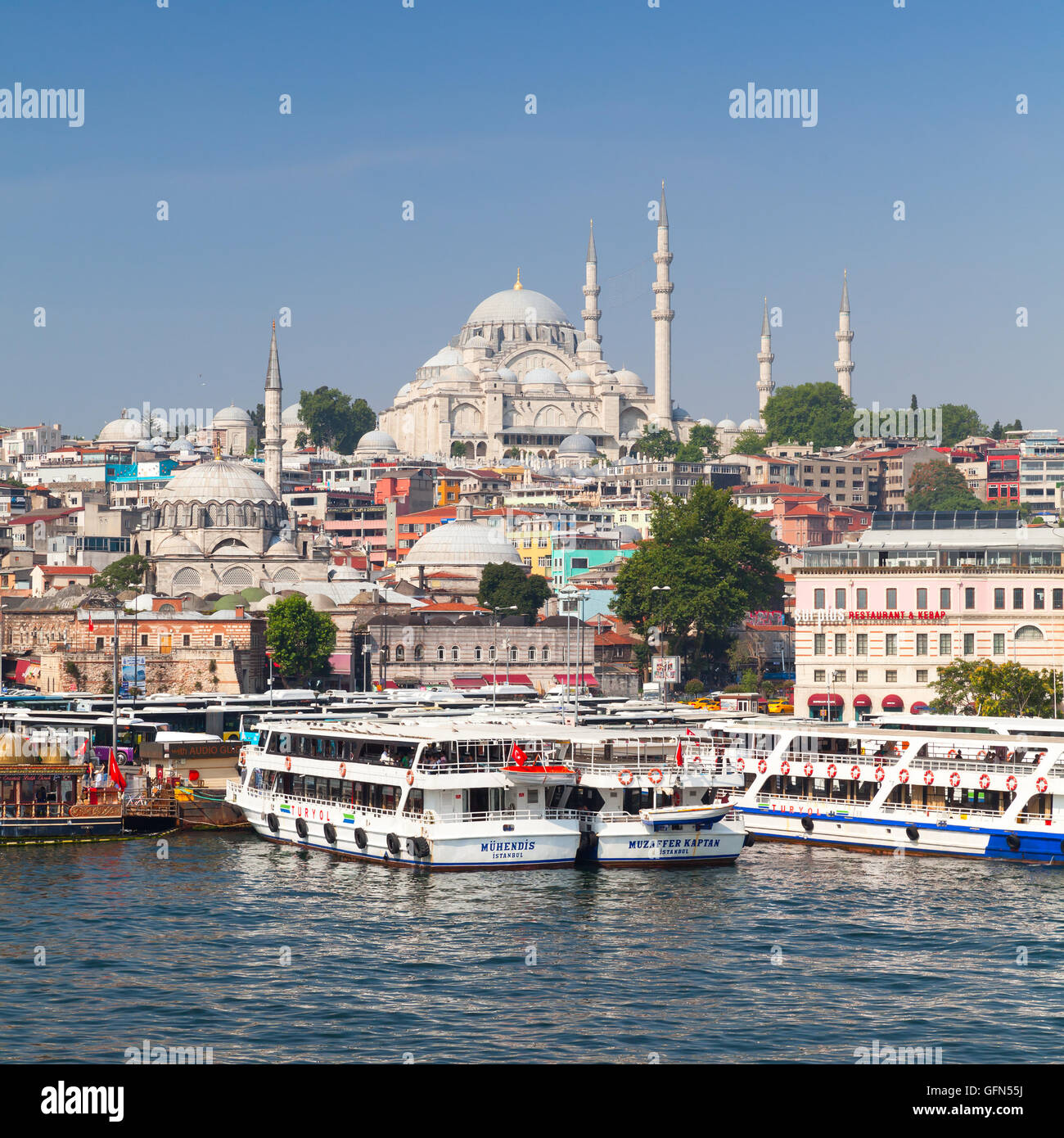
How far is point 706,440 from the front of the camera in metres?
146

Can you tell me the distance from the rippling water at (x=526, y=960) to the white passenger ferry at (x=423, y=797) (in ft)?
1.89

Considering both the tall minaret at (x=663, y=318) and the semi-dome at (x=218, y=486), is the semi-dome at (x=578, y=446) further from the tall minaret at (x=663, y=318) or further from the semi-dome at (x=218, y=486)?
the semi-dome at (x=218, y=486)

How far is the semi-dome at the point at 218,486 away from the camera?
301ft

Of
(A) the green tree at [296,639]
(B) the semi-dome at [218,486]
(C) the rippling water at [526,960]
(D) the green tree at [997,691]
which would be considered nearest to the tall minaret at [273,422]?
(B) the semi-dome at [218,486]

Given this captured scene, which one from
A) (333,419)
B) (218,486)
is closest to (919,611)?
(218,486)

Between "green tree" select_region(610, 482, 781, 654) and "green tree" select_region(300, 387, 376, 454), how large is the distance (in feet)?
259

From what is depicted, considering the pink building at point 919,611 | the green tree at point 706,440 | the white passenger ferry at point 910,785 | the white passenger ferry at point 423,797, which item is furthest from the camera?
the green tree at point 706,440

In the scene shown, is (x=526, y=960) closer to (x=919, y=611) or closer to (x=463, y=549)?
(x=919, y=611)

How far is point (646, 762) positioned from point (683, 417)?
418 feet

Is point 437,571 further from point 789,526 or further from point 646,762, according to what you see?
point 646,762

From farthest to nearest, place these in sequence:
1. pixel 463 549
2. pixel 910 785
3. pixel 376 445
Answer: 1. pixel 376 445
2. pixel 463 549
3. pixel 910 785

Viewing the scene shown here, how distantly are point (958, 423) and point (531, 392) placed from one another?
38.4 metres

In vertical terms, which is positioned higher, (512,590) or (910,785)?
(512,590)
